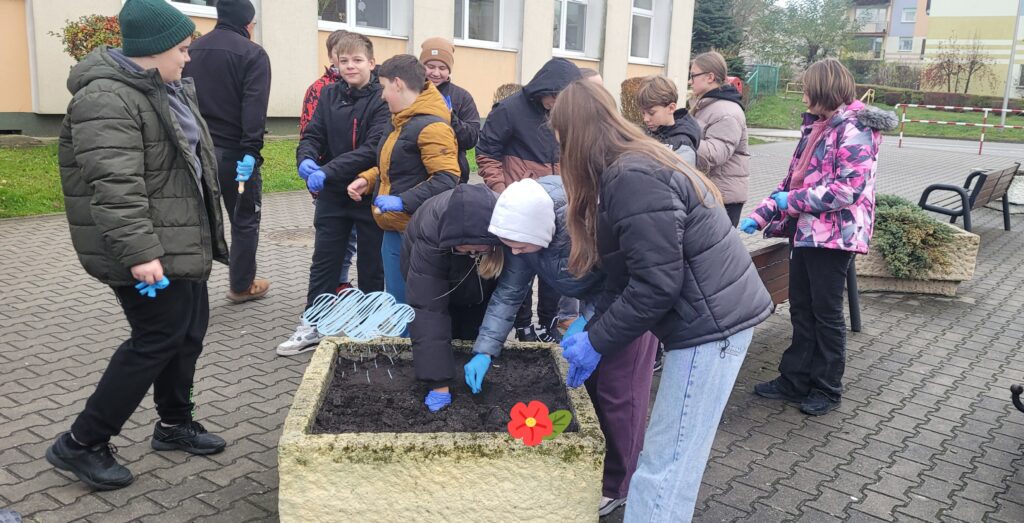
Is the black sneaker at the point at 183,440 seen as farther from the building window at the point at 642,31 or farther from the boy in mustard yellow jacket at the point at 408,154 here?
the building window at the point at 642,31

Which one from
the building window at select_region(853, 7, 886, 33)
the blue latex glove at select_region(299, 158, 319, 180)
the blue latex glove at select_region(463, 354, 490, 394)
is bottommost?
the blue latex glove at select_region(463, 354, 490, 394)

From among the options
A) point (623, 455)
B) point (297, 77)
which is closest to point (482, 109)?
point (297, 77)

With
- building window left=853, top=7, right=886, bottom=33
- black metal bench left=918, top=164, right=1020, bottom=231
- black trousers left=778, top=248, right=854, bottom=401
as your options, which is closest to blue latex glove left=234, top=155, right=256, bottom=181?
black trousers left=778, top=248, right=854, bottom=401

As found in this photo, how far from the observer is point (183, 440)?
3719 mm

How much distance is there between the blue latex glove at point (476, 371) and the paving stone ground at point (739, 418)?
93cm

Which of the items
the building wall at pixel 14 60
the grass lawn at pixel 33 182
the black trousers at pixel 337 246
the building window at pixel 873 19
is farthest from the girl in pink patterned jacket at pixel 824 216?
the building window at pixel 873 19

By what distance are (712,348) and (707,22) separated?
109ft

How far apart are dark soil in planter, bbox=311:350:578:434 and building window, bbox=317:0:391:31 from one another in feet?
35.4

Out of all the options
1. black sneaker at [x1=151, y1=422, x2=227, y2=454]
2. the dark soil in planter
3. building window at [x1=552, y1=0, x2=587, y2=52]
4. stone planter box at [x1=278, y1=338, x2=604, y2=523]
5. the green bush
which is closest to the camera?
stone planter box at [x1=278, y1=338, x2=604, y2=523]

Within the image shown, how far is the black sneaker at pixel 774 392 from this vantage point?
4.68 meters

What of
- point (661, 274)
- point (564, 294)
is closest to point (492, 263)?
point (564, 294)

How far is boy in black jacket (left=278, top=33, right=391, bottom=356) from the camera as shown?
478 cm

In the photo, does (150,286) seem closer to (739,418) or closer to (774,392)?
(739,418)

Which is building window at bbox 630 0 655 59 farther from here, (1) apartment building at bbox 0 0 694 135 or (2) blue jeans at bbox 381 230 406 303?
(2) blue jeans at bbox 381 230 406 303
